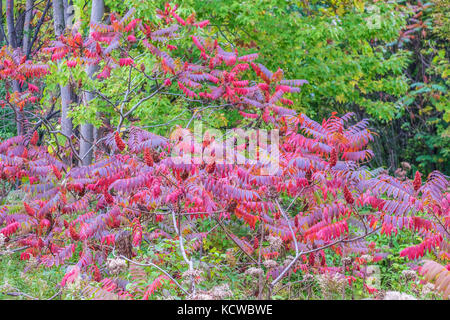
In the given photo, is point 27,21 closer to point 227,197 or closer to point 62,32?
point 62,32

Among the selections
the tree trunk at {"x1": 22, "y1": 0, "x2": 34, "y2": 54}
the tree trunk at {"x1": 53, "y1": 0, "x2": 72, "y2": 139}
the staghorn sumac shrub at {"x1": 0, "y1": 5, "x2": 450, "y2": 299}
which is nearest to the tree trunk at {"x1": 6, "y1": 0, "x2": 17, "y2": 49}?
the tree trunk at {"x1": 22, "y1": 0, "x2": 34, "y2": 54}

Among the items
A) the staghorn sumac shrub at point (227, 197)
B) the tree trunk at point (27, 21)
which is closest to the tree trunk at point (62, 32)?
the tree trunk at point (27, 21)

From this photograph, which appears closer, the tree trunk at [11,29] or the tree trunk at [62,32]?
the tree trunk at [62,32]

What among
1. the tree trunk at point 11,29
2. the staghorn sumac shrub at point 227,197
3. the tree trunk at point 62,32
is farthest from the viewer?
the tree trunk at point 11,29

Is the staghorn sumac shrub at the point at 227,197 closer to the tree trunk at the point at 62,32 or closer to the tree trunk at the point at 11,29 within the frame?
the tree trunk at the point at 62,32

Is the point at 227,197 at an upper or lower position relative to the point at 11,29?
upper

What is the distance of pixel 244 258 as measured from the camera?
755 centimetres

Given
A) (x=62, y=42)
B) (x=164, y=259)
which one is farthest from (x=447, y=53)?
(x=164, y=259)

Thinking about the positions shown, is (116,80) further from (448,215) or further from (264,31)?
(448,215)

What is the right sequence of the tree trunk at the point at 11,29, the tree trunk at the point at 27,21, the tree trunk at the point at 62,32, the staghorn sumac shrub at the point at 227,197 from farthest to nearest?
the tree trunk at the point at 27,21 < the tree trunk at the point at 11,29 < the tree trunk at the point at 62,32 < the staghorn sumac shrub at the point at 227,197

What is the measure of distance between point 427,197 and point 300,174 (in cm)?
120

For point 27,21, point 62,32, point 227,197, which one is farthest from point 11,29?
point 227,197

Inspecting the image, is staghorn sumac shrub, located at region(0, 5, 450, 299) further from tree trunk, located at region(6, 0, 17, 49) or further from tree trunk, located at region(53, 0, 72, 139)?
tree trunk, located at region(6, 0, 17, 49)

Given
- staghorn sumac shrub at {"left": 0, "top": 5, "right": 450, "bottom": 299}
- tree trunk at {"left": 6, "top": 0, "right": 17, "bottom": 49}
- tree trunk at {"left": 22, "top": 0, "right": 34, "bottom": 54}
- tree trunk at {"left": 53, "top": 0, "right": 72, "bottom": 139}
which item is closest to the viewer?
staghorn sumac shrub at {"left": 0, "top": 5, "right": 450, "bottom": 299}
